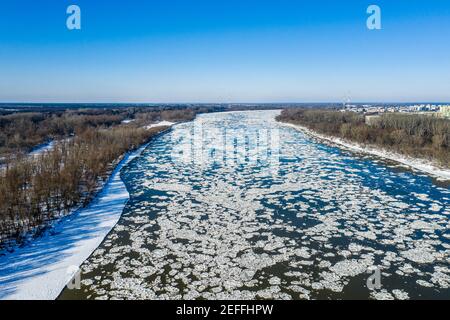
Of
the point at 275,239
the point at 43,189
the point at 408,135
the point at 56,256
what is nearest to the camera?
the point at 56,256

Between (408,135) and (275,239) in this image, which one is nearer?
(275,239)

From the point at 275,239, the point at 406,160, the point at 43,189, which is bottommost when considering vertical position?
the point at 275,239

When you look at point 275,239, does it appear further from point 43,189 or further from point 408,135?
point 408,135

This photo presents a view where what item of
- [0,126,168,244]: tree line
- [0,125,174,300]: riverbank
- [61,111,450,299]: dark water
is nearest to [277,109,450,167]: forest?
A: [61,111,450,299]: dark water

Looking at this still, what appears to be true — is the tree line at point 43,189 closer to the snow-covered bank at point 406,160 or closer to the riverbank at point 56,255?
the riverbank at point 56,255

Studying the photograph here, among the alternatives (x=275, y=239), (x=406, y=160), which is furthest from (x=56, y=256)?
(x=406, y=160)
